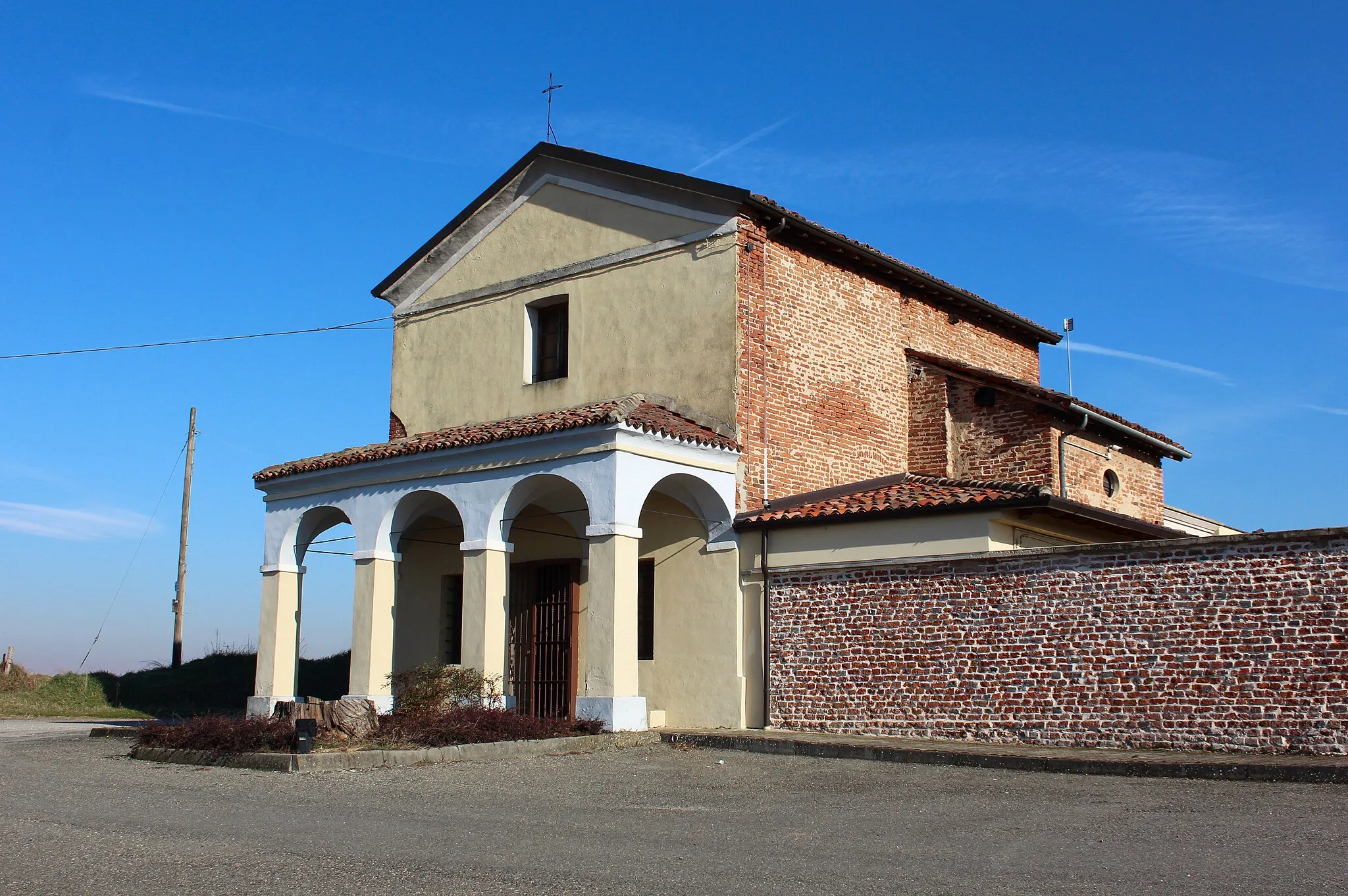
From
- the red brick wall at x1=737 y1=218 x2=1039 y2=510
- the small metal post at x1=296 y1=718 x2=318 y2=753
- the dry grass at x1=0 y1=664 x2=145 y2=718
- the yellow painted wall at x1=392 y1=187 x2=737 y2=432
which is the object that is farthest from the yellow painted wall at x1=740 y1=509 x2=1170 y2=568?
the dry grass at x1=0 y1=664 x2=145 y2=718

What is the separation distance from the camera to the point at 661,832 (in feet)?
27.6

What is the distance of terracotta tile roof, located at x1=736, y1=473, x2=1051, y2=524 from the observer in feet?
47.7

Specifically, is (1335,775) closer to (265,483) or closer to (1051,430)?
(1051,430)

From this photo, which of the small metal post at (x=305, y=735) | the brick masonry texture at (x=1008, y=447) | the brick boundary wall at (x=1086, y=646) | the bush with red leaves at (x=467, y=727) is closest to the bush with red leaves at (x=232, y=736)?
the small metal post at (x=305, y=735)

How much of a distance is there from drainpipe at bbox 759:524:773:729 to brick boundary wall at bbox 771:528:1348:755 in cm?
7

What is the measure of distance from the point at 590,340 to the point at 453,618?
5039 millimetres

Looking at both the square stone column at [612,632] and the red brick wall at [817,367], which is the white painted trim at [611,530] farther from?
the red brick wall at [817,367]

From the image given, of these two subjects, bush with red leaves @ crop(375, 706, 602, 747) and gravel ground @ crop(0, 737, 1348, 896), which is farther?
bush with red leaves @ crop(375, 706, 602, 747)

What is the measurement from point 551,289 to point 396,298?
3.80 meters

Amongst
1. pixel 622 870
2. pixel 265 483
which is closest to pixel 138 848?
pixel 622 870

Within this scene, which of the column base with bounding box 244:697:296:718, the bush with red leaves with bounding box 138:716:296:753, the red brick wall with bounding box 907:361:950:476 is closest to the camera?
the bush with red leaves with bounding box 138:716:296:753

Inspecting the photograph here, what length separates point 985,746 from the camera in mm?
13633

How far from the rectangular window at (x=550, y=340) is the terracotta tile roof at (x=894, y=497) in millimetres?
4678

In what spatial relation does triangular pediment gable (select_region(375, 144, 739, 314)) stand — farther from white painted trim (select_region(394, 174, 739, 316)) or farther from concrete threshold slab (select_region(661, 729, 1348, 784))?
concrete threshold slab (select_region(661, 729, 1348, 784))
